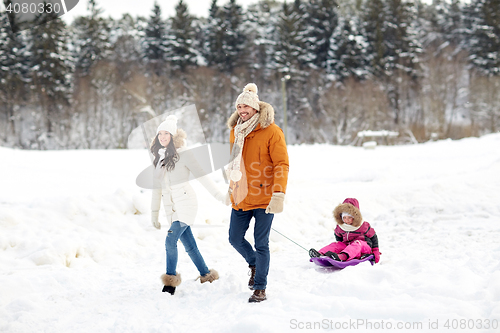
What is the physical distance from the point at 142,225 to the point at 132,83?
28.6 meters

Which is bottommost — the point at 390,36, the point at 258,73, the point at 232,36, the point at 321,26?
the point at 258,73

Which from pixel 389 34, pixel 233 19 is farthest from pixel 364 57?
pixel 233 19

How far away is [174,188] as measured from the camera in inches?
153

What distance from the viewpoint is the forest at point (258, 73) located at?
31.7m

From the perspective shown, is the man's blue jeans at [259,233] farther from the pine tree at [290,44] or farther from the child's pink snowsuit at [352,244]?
the pine tree at [290,44]

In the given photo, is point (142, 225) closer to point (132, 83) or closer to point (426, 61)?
point (132, 83)

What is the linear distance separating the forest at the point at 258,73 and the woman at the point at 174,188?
27.0 metres

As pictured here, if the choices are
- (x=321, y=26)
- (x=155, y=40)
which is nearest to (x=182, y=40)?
(x=155, y=40)

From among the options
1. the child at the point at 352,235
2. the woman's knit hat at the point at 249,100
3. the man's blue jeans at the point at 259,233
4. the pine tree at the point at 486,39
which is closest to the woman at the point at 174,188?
the man's blue jeans at the point at 259,233

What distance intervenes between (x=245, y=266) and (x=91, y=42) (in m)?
35.9

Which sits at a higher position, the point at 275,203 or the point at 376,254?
the point at 275,203

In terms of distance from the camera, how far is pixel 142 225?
611cm

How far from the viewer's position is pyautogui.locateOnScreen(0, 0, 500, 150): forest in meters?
31.7

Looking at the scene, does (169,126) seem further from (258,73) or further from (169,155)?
(258,73)
